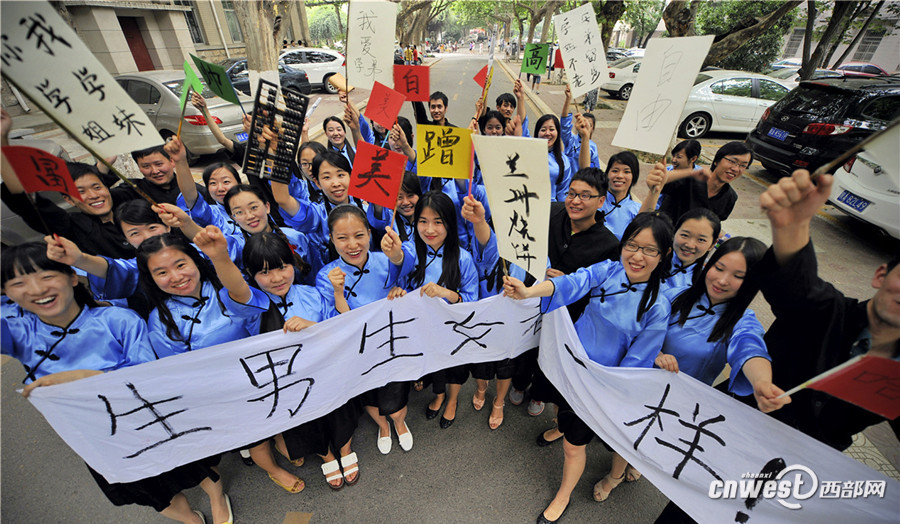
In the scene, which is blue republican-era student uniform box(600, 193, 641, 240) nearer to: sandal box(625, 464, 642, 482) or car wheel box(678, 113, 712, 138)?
sandal box(625, 464, 642, 482)

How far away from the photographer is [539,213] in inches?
64.7

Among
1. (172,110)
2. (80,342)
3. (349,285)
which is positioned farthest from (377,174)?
(172,110)

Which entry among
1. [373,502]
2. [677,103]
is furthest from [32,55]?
[677,103]

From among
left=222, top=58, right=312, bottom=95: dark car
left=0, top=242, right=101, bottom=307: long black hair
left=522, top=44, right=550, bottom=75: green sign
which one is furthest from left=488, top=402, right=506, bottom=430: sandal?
left=222, top=58, right=312, bottom=95: dark car

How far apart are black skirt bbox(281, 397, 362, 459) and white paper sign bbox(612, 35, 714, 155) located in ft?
7.88

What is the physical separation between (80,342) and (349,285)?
123cm

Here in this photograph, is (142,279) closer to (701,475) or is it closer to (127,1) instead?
(701,475)

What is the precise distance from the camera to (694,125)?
9.21 m

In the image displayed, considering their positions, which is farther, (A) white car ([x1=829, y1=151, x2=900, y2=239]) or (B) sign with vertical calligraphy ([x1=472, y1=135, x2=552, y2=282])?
(A) white car ([x1=829, y1=151, x2=900, y2=239])

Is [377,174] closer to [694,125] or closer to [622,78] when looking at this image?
[694,125]

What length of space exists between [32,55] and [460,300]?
2153mm

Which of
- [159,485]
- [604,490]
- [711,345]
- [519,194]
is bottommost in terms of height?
[604,490]

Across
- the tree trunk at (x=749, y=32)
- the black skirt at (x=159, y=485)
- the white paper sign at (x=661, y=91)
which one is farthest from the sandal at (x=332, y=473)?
the tree trunk at (x=749, y=32)

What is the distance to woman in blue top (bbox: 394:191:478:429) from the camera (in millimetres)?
2113
